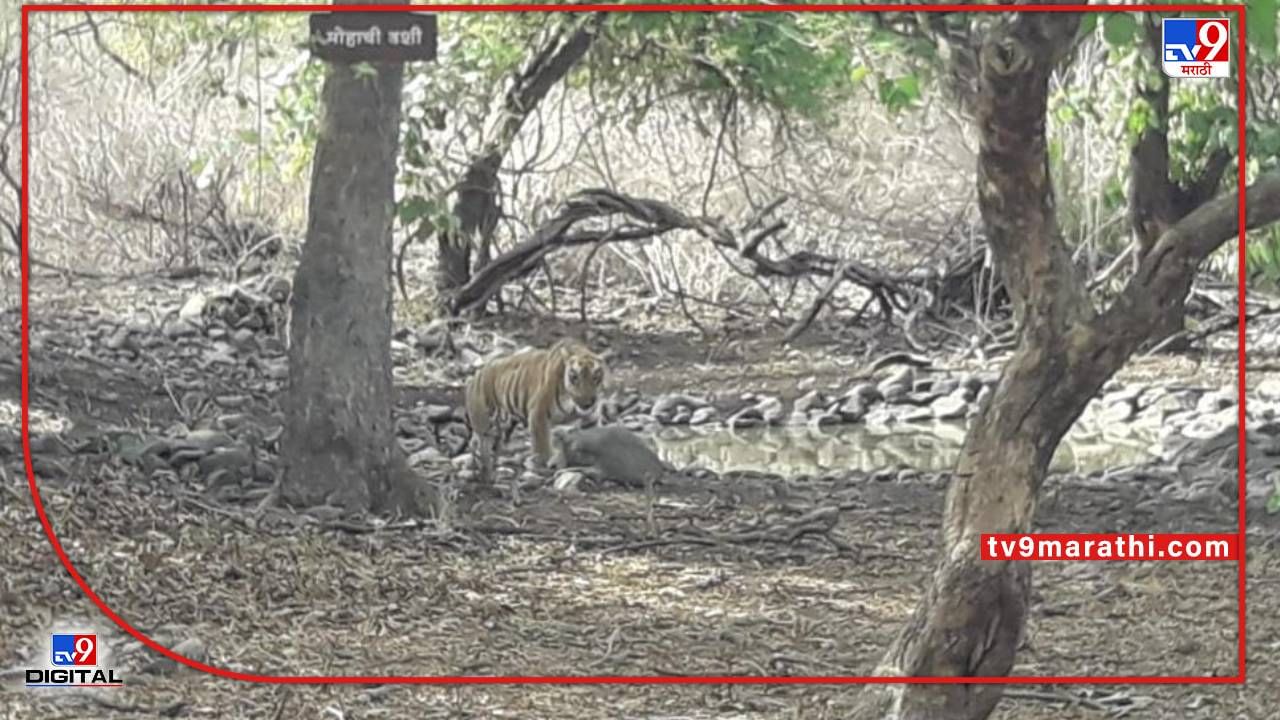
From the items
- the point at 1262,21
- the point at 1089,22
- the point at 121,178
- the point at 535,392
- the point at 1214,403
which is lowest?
the point at 535,392

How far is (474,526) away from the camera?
343 inches

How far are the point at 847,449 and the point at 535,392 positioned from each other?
3.13 meters

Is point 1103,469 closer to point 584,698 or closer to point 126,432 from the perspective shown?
point 126,432

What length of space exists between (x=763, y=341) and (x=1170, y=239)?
11.5 m

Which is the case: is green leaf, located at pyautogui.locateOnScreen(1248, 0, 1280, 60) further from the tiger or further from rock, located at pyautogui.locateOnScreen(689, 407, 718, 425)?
rock, located at pyautogui.locateOnScreen(689, 407, 718, 425)

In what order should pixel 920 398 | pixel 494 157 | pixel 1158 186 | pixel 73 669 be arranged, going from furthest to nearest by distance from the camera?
pixel 494 157
pixel 920 398
pixel 1158 186
pixel 73 669

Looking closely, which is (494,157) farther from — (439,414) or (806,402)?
(439,414)

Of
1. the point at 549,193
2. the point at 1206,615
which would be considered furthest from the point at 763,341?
the point at 1206,615

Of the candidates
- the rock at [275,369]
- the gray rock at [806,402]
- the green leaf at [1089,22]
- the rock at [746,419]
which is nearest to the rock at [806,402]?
the gray rock at [806,402]

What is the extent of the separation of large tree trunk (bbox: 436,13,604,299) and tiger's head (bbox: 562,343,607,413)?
361cm

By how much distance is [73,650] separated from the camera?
6375mm

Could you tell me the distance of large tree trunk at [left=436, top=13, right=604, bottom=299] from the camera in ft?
48.8

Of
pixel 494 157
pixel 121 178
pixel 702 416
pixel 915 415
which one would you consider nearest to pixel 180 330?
pixel 121 178

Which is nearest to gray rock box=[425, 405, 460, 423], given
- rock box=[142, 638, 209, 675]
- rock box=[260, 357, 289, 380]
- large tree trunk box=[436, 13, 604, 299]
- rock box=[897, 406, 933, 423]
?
rock box=[260, 357, 289, 380]
